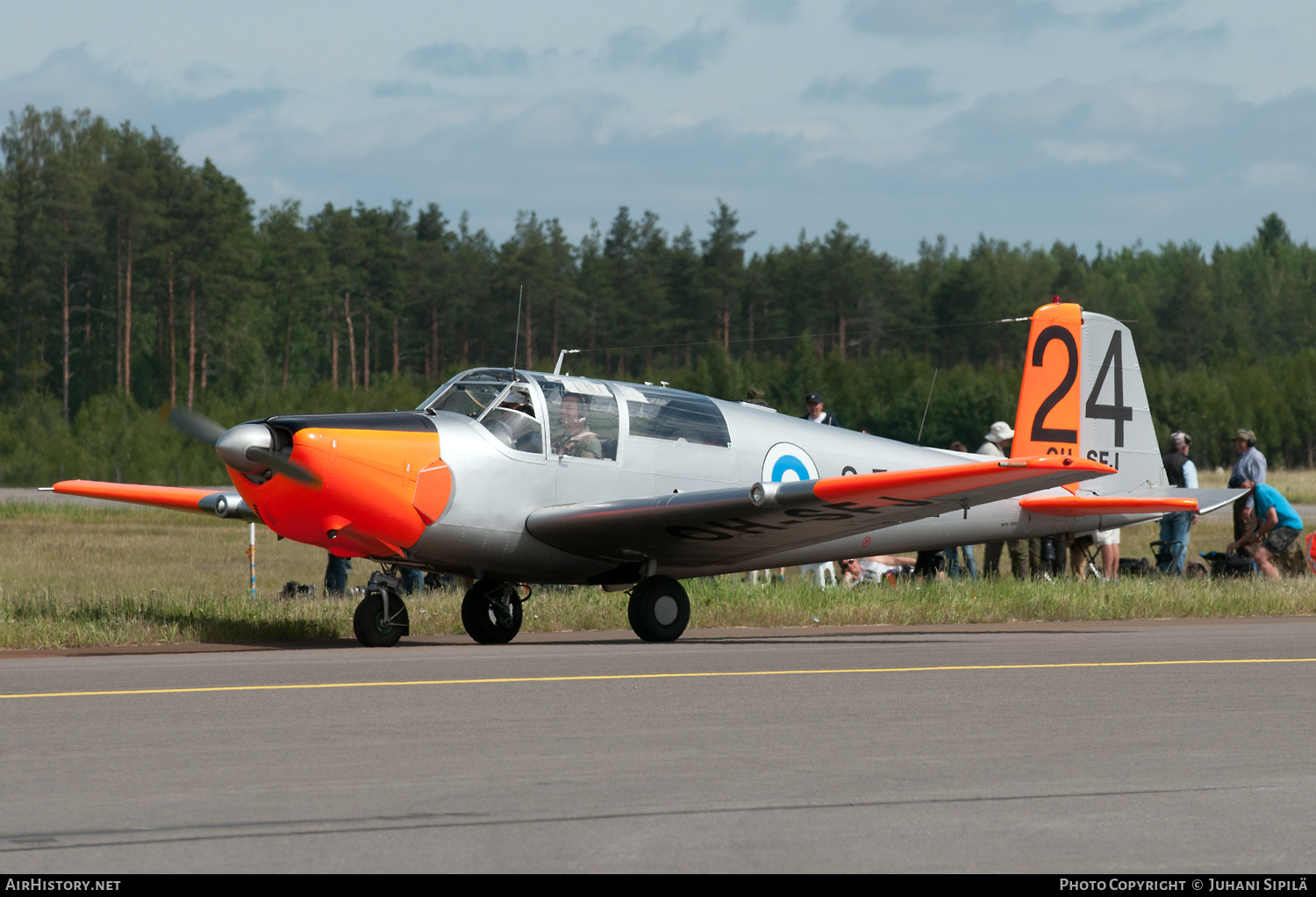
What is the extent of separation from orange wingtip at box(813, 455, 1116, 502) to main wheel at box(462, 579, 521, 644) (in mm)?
3017

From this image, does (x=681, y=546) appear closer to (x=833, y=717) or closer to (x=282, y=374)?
(x=833, y=717)

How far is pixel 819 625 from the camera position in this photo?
14.9 metres

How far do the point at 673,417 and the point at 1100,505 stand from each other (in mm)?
4523

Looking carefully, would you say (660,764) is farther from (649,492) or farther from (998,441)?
(998,441)

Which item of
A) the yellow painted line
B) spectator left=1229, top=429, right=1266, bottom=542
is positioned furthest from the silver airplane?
spectator left=1229, top=429, right=1266, bottom=542

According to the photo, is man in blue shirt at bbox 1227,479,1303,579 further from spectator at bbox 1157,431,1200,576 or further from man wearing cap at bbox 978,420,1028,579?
man wearing cap at bbox 978,420,1028,579

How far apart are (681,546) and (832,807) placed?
775 centimetres

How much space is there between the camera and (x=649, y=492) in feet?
43.5

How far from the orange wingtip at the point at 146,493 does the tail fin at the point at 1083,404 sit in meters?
8.39

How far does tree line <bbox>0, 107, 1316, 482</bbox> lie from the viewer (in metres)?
85.0

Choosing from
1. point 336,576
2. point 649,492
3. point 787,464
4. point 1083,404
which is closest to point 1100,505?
point 1083,404

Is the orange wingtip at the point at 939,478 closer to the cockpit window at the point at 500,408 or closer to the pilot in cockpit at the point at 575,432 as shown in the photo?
the pilot in cockpit at the point at 575,432

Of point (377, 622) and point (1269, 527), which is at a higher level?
point (1269, 527)

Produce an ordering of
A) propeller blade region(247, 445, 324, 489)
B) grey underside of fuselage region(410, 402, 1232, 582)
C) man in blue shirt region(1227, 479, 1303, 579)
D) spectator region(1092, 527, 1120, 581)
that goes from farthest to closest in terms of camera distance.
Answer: spectator region(1092, 527, 1120, 581)
man in blue shirt region(1227, 479, 1303, 579)
grey underside of fuselage region(410, 402, 1232, 582)
propeller blade region(247, 445, 324, 489)
